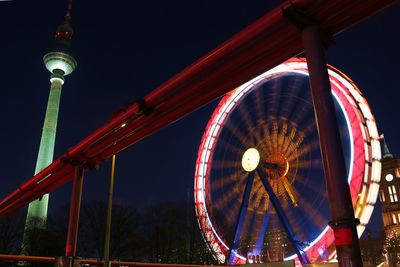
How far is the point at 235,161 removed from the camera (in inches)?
704

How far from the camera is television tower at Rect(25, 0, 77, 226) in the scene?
2265 inches

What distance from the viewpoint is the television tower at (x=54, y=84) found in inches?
2265

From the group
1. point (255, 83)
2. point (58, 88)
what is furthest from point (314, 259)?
point (58, 88)

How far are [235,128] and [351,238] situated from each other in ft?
46.3

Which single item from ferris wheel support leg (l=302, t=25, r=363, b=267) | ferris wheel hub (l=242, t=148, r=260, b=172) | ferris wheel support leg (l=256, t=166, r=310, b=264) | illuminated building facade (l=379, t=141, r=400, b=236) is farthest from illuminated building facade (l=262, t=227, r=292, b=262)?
illuminated building facade (l=379, t=141, r=400, b=236)

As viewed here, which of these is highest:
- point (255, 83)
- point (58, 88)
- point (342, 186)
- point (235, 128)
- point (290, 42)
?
point (58, 88)

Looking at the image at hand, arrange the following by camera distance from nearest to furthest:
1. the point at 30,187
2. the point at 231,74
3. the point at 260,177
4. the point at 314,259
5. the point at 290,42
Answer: the point at 290,42 → the point at 231,74 → the point at 314,259 → the point at 30,187 → the point at 260,177

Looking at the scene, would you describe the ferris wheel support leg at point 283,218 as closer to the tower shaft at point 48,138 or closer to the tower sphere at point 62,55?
the tower shaft at point 48,138

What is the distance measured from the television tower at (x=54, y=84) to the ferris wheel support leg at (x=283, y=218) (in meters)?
39.7

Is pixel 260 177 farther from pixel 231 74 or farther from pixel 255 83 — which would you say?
pixel 231 74

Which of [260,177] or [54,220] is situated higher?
[54,220]

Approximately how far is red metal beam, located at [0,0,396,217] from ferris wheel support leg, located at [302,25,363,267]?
1.22 feet

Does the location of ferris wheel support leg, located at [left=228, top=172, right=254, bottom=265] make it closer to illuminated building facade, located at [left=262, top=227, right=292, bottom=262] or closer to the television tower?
illuminated building facade, located at [left=262, top=227, right=292, bottom=262]

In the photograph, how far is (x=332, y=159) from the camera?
4492 mm
